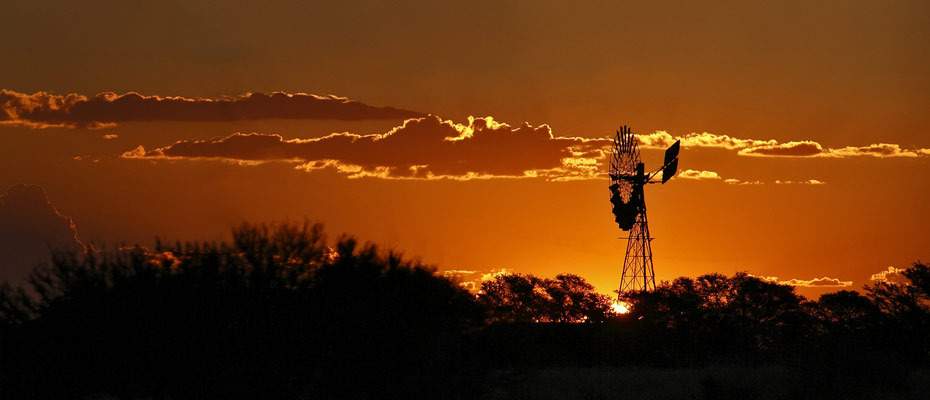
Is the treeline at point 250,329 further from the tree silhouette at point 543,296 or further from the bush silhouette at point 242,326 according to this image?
the tree silhouette at point 543,296

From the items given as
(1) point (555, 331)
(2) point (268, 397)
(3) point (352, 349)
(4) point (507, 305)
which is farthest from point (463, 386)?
(4) point (507, 305)

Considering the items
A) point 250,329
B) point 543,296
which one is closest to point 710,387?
point 250,329

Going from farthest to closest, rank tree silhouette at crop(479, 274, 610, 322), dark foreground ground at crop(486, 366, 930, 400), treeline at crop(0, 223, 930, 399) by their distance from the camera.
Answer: tree silhouette at crop(479, 274, 610, 322)
dark foreground ground at crop(486, 366, 930, 400)
treeline at crop(0, 223, 930, 399)

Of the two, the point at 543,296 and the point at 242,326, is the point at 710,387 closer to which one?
the point at 242,326

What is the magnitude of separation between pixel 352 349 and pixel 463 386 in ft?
12.5


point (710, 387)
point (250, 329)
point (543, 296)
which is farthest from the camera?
point (543, 296)

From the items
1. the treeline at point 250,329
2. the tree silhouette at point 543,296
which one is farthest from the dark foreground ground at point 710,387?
the tree silhouette at point 543,296

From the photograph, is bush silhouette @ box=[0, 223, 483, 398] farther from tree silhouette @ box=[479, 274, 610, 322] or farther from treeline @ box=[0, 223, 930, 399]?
tree silhouette @ box=[479, 274, 610, 322]

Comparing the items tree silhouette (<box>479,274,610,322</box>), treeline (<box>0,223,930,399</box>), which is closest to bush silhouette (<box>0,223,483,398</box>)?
treeline (<box>0,223,930,399</box>)

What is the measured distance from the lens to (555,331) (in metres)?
94.2

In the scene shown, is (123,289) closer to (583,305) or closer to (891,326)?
(891,326)

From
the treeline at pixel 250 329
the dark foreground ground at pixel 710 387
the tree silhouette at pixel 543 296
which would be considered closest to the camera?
the treeline at pixel 250 329

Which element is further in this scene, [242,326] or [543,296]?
[543,296]

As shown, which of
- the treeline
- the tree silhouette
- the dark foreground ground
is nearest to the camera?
the treeline
